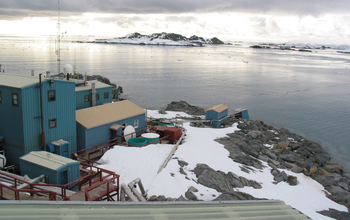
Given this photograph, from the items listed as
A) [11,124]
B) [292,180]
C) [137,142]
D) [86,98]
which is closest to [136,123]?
[137,142]

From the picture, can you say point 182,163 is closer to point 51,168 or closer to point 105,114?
point 105,114

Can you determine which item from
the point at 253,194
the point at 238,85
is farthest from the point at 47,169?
the point at 238,85

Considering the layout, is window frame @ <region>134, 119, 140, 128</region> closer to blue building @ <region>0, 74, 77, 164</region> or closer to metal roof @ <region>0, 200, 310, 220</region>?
blue building @ <region>0, 74, 77, 164</region>

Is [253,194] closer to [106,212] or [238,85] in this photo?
[106,212]

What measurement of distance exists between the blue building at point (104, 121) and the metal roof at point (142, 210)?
10.7 meters

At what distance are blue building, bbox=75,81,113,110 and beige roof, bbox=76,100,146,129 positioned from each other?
1851 mm

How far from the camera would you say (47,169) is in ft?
32.7

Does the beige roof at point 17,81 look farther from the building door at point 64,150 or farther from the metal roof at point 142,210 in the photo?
the metal roof at point 142,210

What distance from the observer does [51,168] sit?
989 cm

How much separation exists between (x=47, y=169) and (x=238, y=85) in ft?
188

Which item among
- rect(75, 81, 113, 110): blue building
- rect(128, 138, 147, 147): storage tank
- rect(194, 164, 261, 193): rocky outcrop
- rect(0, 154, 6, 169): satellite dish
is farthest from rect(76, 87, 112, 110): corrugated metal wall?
rect(194, 164, 261, 193): rocky outcrop

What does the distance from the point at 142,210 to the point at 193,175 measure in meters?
7.91

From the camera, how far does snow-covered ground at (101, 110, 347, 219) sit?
12.1m

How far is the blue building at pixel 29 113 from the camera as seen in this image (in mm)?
12555
